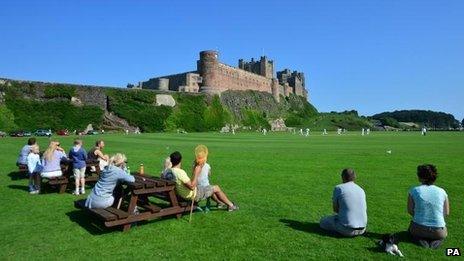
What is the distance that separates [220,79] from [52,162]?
8966 cm

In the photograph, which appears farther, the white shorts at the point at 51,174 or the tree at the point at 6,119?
the tree at the point at 6,119

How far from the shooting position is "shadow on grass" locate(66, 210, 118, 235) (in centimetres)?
867

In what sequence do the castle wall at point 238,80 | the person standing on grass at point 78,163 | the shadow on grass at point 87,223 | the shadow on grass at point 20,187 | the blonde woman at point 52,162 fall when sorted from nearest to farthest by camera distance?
the shadow on grass at point 87,223 < the person standing on grass at point 78,163 < the blonde woman at point 52,162 < the shadow on grass at point 20,187 < the castle wall at point 238,80

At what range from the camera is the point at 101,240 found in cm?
803

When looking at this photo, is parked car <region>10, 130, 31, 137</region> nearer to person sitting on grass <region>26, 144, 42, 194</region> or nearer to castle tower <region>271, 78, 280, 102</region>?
person sitting on grass <region>26, 144, 42, 194</region>

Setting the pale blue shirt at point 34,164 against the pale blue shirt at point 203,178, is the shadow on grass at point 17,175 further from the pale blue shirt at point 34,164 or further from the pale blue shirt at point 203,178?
the pale blue shirt at point 203,178

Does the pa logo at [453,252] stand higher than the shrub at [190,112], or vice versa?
the shrub at [190,112]

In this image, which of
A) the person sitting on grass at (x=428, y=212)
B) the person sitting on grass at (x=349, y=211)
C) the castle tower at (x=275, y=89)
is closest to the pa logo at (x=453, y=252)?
the person sitting on grass at (x=428, y=212)

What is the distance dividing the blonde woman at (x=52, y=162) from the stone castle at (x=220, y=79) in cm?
8341

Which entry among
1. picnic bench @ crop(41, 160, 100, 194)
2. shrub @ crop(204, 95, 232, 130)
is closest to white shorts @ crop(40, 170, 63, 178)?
picnic bench @ crop(41, 160, 100, 194)

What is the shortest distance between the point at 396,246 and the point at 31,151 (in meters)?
12.1

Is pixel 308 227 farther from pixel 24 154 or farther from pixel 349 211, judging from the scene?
pixel 24 154

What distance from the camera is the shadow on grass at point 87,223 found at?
8.67 meters

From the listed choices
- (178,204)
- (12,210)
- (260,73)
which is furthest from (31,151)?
(260,73)
